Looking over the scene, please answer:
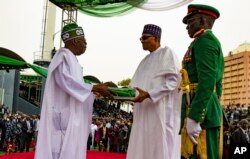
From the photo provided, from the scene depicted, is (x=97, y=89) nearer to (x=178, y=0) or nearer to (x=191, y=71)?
(x=191, y=71)

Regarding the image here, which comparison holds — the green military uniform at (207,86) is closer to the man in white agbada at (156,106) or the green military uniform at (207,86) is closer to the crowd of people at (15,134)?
the man in white agbada at (156,106)

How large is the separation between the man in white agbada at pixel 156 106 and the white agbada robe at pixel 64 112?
62 cm

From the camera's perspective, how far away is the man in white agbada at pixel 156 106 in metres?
4.68

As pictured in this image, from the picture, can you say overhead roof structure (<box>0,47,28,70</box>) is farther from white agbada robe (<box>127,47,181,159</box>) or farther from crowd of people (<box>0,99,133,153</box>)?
white agbada robe (<box>127,47,181,159</box>)

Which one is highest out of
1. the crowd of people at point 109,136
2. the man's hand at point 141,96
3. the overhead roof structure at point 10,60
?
the overhead roof structure at point 10,60

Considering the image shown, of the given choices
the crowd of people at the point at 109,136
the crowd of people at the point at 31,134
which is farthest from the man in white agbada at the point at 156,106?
the crowd of people at the point at 109,136

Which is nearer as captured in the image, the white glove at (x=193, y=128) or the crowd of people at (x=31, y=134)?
the white glove at (x=193, y=128)

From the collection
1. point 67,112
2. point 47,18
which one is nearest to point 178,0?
point 67,112

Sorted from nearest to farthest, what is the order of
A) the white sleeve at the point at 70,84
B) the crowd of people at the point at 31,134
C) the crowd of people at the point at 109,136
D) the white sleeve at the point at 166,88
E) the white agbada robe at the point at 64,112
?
the white agbada robe at the point at 64,112 → the white sleeve at the point at 70,84 → the white sleeve at the point at 166,88 → the crowd of people at the point at 31,134 → the crowd of people at the point at 109,136

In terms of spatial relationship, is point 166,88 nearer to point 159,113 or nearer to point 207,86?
point 159,113

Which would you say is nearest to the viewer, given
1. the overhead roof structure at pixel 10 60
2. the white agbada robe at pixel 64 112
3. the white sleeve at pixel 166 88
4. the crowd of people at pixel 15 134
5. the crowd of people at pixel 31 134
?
the white agbada robe at pixel 64 112

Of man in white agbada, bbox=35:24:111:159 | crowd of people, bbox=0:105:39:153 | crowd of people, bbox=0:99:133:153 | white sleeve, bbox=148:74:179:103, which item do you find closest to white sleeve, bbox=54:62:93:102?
man in white agbada, bbox=35:24:111:159

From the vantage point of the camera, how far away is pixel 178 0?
7.99m

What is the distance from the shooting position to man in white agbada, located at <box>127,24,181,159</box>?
15.3ft
